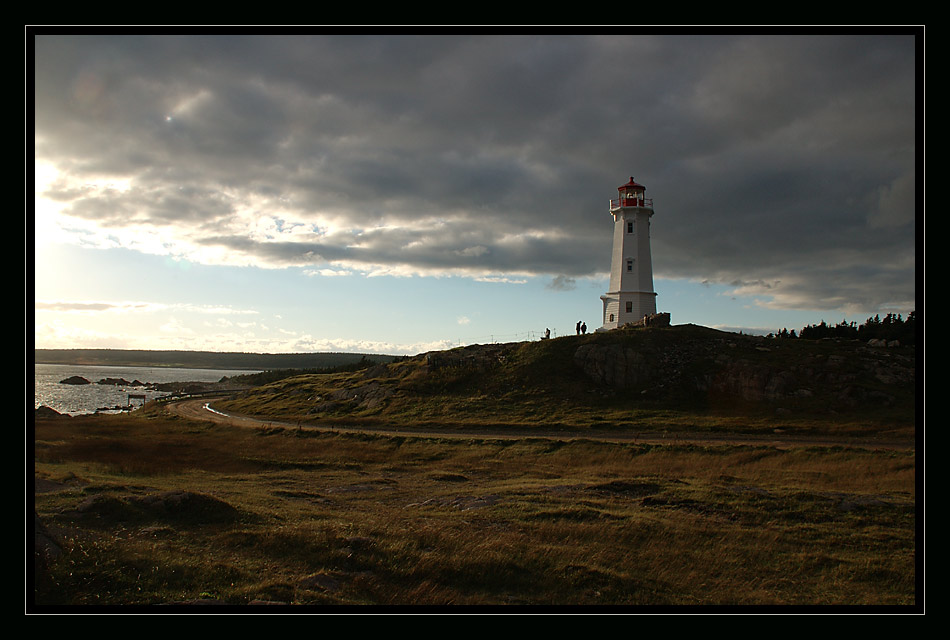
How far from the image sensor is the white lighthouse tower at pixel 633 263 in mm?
58125

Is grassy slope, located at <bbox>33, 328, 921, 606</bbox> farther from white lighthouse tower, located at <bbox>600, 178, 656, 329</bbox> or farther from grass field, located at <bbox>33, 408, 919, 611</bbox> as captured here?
white lighthouse tower, located at <bbox>600, 178, 656, 329</bbox>

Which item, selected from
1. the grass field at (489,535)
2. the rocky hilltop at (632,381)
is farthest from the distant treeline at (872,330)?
the grass field at (489,535)

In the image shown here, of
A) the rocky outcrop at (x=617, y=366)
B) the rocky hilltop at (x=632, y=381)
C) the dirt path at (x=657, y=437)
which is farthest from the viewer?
the rocky outcrop at (x=617, y=366)

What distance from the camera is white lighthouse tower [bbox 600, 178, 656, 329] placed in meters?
58.1

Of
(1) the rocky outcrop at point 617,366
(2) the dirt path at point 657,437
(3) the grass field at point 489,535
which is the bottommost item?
(2) the dirt path at point 657,437

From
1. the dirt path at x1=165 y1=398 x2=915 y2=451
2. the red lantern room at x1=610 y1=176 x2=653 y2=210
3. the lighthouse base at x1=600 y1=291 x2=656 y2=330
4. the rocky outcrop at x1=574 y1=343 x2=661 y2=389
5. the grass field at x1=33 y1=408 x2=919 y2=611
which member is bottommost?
the dirt path at x1=165 y1=398 x2=915 y2=451

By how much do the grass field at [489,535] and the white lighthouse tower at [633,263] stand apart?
112 ft

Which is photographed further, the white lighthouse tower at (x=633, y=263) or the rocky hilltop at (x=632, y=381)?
the white lighthouse tower at (x=633, y=263)

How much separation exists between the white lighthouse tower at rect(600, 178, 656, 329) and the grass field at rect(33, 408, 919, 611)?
34.2 meters

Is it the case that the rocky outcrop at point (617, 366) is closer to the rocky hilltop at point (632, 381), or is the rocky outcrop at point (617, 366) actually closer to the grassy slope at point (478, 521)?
the rocky hilltop at point (632, 381)

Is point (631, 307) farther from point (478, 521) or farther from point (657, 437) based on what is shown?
point (478, 521)

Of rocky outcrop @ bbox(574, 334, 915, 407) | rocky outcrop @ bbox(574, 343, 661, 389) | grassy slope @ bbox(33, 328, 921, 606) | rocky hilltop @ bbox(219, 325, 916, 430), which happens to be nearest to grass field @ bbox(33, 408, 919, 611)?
grassy slope @ bbox(33, 328, 921, 606)

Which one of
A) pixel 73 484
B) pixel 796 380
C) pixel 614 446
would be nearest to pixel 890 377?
pixel 796 380
